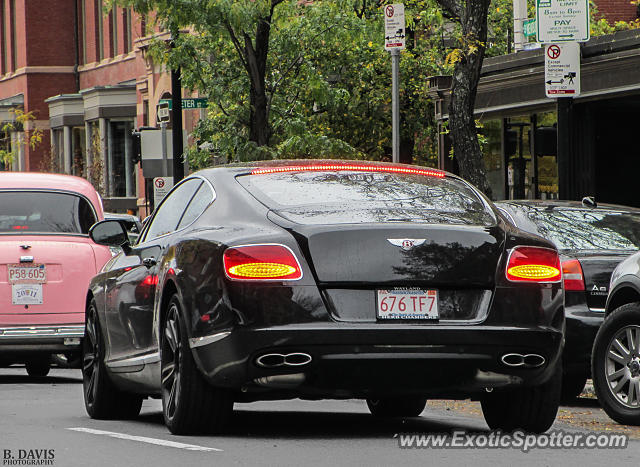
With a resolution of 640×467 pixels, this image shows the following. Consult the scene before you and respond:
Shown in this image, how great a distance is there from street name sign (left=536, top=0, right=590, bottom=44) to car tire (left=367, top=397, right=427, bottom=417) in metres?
6.26

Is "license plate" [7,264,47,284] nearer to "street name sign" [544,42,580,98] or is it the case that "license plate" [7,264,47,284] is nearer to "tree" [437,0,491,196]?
"tree" [437,0,491,196]

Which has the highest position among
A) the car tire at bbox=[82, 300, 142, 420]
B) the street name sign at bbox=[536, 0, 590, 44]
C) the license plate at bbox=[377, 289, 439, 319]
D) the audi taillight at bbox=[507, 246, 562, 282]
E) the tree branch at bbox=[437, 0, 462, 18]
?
the tree branch at bbox=[437, 0, 462, 18]

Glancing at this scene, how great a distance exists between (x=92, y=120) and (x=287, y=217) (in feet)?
140

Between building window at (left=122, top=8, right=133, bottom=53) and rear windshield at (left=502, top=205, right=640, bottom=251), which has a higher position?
building window at (left=122, top=8, right=133, bottom=53)

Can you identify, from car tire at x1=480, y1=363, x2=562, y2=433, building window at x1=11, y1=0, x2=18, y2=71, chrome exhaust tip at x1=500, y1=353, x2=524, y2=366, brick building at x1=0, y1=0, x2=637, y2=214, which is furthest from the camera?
building window at x1=11, y1=0, x2=18, y2=71

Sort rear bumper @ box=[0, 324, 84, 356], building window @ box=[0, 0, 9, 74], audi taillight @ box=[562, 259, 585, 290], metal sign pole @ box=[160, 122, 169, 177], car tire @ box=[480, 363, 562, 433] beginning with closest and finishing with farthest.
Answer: car tire @ box=[480, 363, 562, 433] < audi taillight @ box=[562, 259, 585, 290] < rear bumper @ box=[0, 324, 84, 356] < metal sign pole @ box=[160, 122, 169, 177] < building window @ box=[0, 0, 9, 74]

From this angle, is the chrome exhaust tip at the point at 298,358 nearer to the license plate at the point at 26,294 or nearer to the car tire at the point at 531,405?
the car tire at the point at 531,405

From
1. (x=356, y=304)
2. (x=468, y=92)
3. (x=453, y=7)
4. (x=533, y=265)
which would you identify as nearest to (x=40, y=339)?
(x=468, y=92)

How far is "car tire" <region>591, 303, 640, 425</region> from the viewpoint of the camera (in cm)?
950

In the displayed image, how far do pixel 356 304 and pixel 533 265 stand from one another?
3.33ft

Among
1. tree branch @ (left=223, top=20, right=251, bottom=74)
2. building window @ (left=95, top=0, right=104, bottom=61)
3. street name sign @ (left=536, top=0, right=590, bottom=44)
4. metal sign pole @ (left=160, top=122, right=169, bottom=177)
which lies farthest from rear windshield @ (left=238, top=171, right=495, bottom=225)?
building window @ (left=95, top=0, right=104, bottom=61)

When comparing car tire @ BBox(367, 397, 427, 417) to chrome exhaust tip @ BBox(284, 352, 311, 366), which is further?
car tire @ BBox(367, 397, 427, 417)

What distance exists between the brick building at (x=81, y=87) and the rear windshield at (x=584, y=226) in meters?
30.9

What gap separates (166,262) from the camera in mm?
8641
